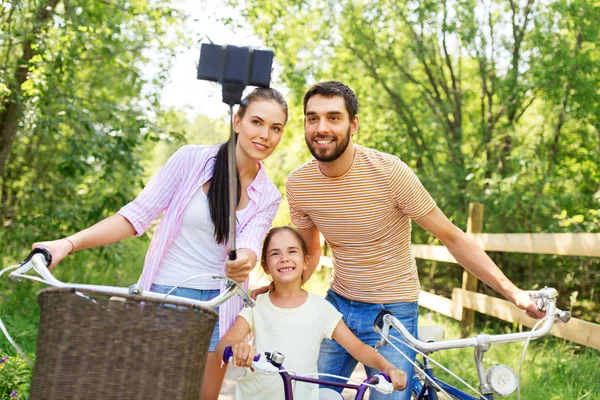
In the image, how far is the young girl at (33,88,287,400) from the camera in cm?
312

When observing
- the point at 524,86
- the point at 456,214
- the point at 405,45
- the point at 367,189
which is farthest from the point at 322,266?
the point at 367,189

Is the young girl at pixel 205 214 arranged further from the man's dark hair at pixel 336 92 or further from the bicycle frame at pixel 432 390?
the bicycle frame at pixel 432 390

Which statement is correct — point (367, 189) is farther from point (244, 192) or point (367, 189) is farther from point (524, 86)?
point (524, 86)

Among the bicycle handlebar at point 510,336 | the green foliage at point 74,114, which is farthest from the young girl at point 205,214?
the green foliage at point 74,114

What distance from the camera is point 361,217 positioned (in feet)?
11.2

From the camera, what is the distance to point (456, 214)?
10.1m

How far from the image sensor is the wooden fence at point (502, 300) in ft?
17.3

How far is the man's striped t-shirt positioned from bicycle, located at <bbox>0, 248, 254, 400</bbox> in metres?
1.46

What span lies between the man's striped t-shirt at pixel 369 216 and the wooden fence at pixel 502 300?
2224 millimetres

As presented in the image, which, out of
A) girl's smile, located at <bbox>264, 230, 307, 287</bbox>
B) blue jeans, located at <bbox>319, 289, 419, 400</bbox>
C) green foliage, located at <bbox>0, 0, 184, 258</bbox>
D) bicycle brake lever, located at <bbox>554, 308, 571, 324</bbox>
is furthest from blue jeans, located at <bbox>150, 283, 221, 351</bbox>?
green foliage, located at <bbox>0, 0, 184, 258</bbox>

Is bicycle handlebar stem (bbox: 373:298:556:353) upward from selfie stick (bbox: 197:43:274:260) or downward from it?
downward

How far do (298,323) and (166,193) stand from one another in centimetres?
82

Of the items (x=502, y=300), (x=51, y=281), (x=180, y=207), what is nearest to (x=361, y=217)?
(x=180, y=207)

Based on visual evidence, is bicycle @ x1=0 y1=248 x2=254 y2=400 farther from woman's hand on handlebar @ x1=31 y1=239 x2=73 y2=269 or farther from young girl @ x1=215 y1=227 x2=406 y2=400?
young girl @ x1=215 y1=227 x2=406 y2=400
